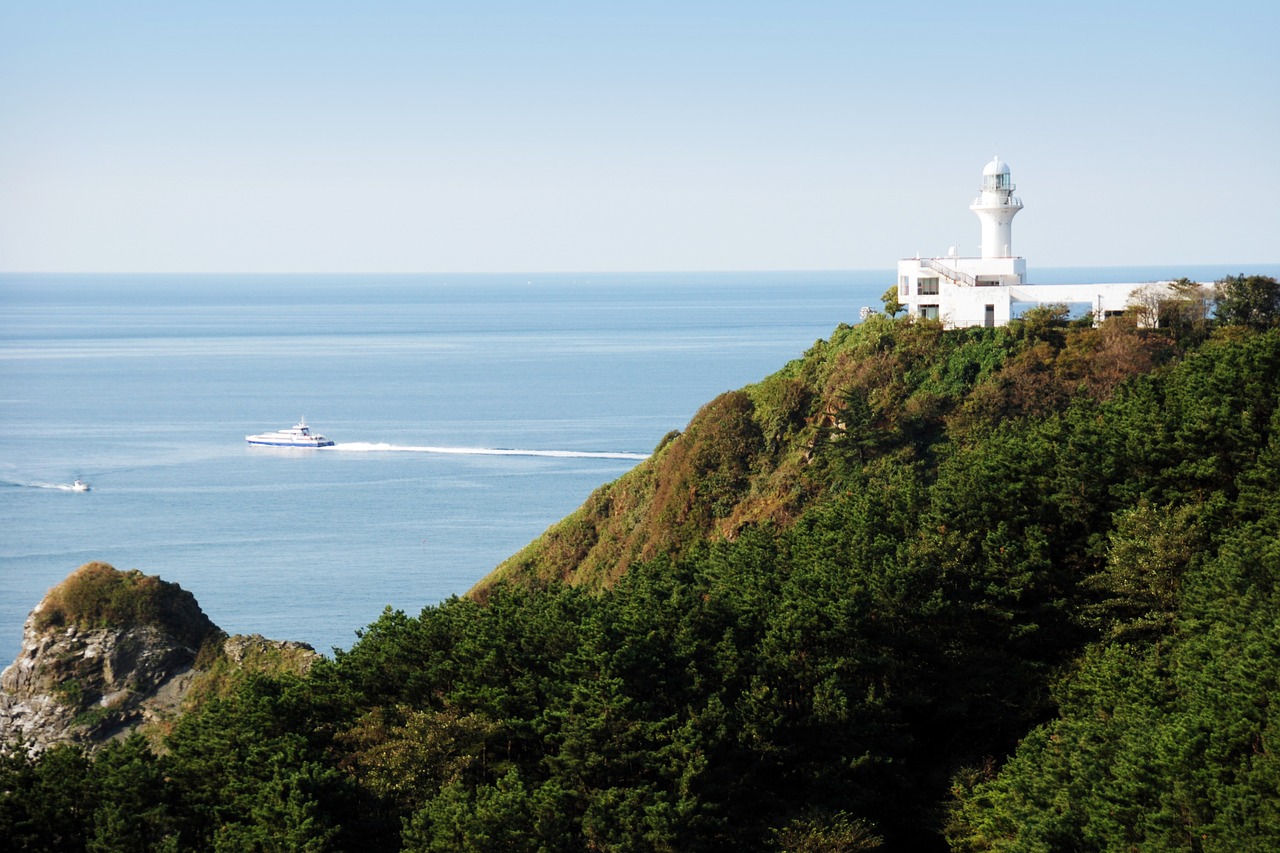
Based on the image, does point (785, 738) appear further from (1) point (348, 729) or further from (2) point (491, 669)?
(1) point (348, 729)

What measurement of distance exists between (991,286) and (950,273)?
1.65 meters

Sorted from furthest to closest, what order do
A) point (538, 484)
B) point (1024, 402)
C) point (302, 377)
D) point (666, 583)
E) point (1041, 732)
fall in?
point (302, 377) → point (538, 484) → point (1024, 402) → point (666, 583) → point (1041, 732)

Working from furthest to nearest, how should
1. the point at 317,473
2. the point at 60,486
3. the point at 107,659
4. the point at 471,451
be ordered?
the point at 471,451 → the point at 317,473 → the point at 60,486 → the point at 107,659

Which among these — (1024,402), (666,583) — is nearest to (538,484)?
(1024,402)

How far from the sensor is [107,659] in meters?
50.8

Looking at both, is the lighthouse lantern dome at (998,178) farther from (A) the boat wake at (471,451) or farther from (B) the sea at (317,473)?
(A) the boat wake at (471,451)

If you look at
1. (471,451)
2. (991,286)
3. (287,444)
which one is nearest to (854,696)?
(991,286)

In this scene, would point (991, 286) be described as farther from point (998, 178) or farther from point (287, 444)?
point (287, 444)

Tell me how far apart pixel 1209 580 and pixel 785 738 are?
926cm

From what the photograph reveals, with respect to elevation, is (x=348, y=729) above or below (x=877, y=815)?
above

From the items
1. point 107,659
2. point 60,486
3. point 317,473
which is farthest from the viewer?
point 317,473

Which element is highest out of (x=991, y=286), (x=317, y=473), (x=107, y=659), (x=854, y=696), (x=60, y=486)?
(x=991, y=286)

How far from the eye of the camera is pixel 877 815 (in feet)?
97.0

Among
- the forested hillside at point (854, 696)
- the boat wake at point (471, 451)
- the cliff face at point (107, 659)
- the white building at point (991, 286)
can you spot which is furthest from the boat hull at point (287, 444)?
the forested hillside at point (854, 696)
